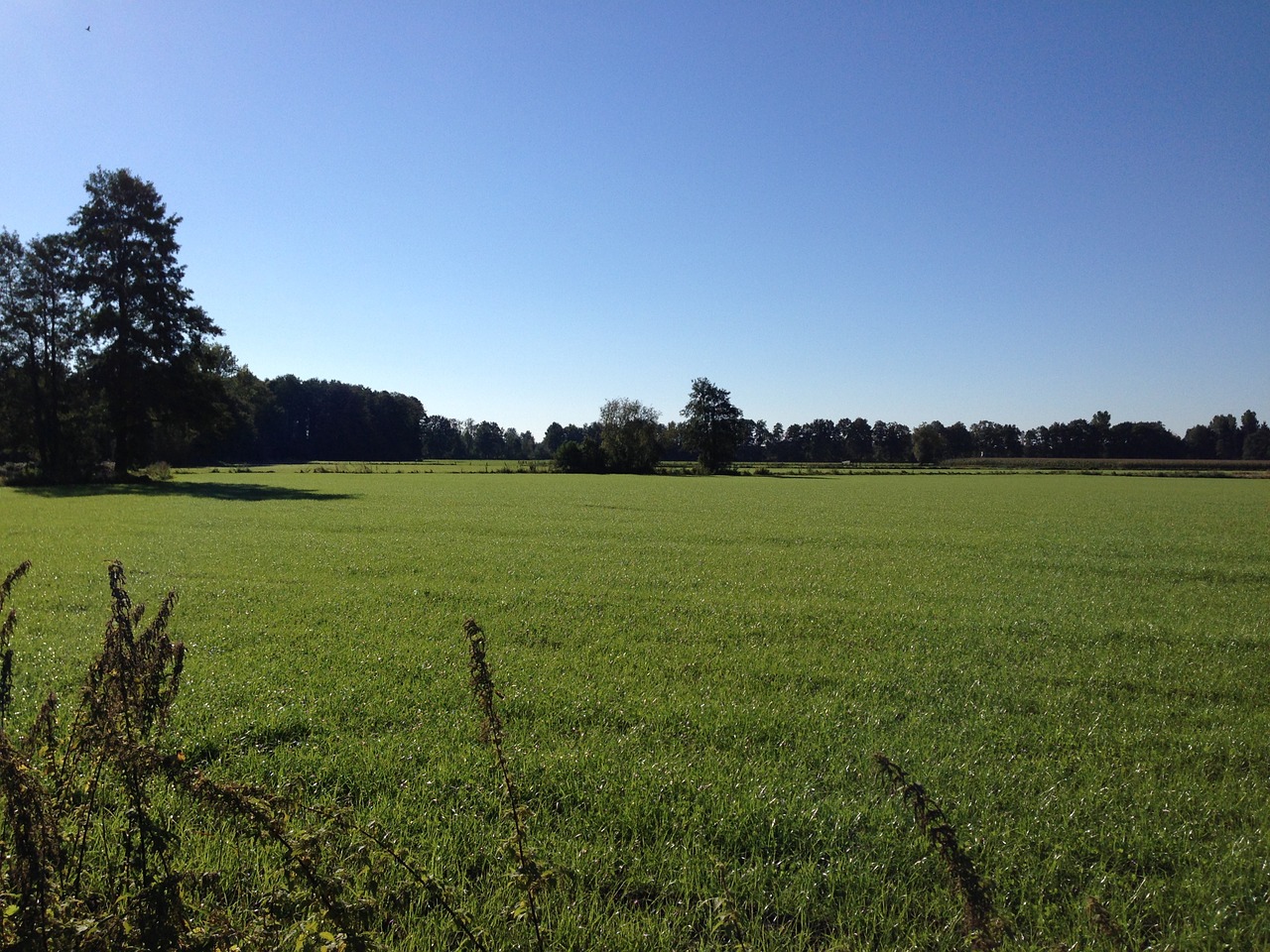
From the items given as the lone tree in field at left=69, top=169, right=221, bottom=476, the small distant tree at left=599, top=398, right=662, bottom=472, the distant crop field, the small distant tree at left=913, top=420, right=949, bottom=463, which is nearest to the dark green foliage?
the small distant tree at left=599, top=398, right=662, bottom=472

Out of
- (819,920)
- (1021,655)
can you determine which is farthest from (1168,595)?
(819,920)

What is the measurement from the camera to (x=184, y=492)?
35344 millimetres

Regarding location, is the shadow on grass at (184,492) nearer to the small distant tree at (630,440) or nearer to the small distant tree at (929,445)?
the small distant tree at (630,440)

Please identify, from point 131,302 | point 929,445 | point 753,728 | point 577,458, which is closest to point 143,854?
point 753,728

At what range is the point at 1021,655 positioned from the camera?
7.73 metres

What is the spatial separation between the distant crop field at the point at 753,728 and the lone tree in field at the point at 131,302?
3222 centimetres

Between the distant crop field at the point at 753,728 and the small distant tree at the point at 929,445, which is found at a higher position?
the small distant tree at the point at 929,445

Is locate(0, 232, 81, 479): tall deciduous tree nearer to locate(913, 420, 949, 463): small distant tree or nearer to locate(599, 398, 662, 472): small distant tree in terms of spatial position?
locate(599, 398, 662, 472): small distant tree

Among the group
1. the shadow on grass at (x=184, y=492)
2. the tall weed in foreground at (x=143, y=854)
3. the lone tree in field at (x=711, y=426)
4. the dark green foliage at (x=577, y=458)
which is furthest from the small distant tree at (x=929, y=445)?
the tall weed in foreground at (x=143, y=854)

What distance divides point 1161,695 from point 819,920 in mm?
5294

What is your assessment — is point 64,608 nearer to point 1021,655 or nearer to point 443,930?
point 443,930

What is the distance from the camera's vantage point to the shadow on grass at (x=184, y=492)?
3231 cm

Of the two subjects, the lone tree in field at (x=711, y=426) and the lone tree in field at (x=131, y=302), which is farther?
the lone tree in field at (x=711, y=426)

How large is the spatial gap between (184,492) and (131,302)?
14.6m
